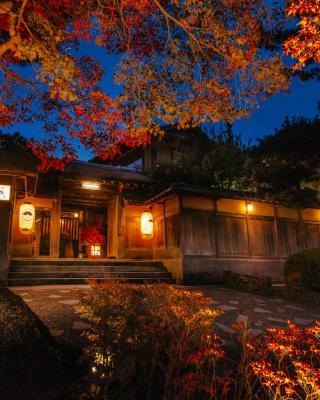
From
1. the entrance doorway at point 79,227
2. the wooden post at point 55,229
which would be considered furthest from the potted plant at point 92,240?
the wooden post at point 55,229

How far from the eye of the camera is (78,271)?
1229cm

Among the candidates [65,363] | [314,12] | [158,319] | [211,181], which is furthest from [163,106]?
[211,181]

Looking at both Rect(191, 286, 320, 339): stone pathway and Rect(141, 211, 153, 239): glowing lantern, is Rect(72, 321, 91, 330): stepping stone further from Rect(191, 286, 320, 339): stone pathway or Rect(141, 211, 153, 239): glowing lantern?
Rect(141, 211, 153, 239): glowing lantern

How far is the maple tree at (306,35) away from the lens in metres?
6.57

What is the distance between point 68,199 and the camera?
17.3 m

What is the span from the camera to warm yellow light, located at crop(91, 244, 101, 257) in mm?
18750

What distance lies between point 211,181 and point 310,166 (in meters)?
5.27

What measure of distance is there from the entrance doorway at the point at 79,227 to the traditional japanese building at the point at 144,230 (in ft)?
1.25

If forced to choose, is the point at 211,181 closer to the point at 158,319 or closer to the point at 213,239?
the point at 213,239

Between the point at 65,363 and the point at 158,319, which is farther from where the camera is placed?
the point at 158,319

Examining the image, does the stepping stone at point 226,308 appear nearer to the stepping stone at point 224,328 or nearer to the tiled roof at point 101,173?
the stepping stone at point 224,328

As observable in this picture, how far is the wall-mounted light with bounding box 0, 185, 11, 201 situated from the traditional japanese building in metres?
0.03

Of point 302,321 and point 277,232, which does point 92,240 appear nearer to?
point 277,232

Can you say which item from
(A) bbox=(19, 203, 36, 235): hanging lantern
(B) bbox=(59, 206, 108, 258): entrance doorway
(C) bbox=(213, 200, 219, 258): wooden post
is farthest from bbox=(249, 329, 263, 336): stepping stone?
(B) bbox=(59, 206, 108, 258): entrance doorway
